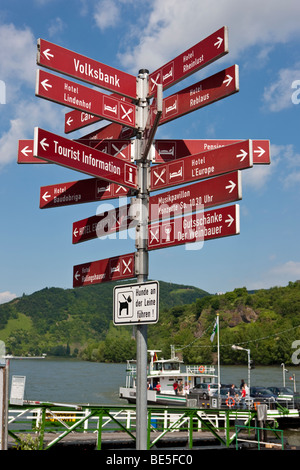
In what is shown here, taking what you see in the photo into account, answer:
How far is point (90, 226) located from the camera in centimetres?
838

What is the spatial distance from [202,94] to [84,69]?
5.47ft

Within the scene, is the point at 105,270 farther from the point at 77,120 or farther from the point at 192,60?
the point at 192,60

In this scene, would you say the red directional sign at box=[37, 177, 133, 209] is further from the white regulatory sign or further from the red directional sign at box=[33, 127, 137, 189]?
the white regulatory sign

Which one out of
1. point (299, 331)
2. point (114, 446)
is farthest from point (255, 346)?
point (114, 446)

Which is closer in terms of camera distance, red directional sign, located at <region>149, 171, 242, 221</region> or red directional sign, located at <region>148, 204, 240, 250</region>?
red directional sign, located at <region>148, 204, 240, 250</region>

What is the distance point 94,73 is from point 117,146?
110cm

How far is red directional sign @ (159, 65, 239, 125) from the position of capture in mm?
7133

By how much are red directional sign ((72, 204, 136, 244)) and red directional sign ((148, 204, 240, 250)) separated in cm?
40

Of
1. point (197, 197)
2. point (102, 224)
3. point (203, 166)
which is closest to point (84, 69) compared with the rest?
point (203, 166)

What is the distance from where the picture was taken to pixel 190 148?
27.3 ft

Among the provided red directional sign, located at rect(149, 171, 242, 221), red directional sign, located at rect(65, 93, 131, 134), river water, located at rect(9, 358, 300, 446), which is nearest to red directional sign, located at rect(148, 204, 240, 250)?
red directional sign, located at rect(149, 171, 242, 221)
